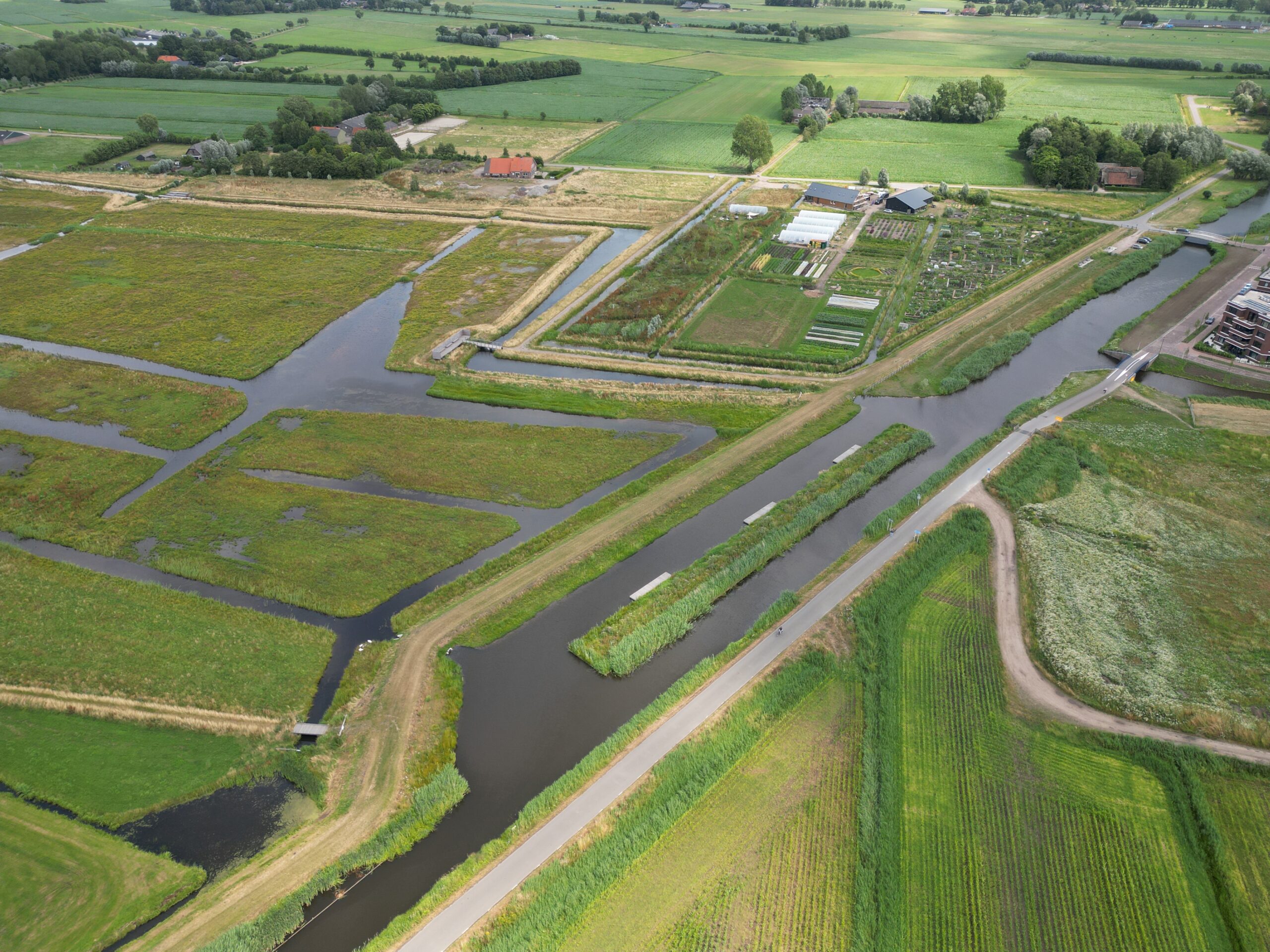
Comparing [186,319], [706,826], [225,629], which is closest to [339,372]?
[186,319]

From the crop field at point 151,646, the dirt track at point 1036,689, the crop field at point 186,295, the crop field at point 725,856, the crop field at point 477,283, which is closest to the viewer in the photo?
the crop field at point 725,856

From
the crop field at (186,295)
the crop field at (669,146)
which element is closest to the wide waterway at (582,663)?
the crop field at (186,295)

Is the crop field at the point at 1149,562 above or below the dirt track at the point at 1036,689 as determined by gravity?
above

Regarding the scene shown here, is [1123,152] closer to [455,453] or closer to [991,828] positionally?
[455,453]

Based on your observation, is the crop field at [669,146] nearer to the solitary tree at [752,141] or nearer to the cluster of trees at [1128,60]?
the solitary tree at [752,141]

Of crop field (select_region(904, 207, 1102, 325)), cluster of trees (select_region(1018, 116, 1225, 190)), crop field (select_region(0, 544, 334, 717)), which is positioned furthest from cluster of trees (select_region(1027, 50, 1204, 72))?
crop field (select_region(0, 544, 334, 717))

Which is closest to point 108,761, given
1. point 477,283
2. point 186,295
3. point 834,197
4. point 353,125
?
point 477,283
